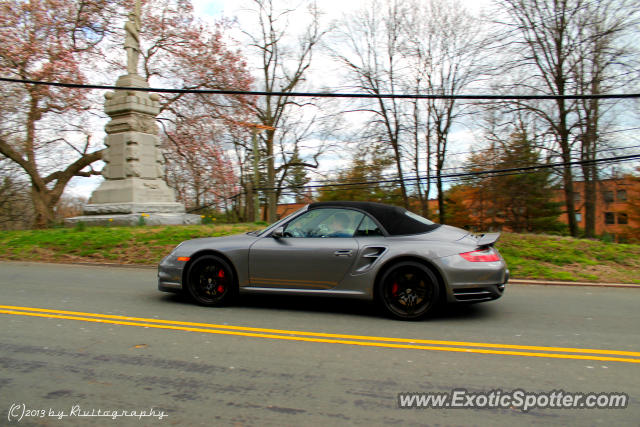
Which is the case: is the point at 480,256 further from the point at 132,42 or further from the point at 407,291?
the point at 132,42

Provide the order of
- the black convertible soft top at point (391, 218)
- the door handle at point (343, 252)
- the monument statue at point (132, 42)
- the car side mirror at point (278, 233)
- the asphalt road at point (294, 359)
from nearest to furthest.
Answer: the asphalt road at point (294, 359), the door handle at point (343, 252), the black convertible soft top at point (391, 218), the car side mirror at point (278, 233), the monument statue at point (132, 42)

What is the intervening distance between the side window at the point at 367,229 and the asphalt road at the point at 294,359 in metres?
1.00

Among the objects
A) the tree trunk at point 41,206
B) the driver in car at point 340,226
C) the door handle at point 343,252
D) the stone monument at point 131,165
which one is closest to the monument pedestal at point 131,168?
the stone monument at point 131,165

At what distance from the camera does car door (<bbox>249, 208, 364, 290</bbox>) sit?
17.3ft

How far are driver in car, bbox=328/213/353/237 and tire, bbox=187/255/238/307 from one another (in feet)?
4.68

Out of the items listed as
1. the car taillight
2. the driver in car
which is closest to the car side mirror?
the driver in car

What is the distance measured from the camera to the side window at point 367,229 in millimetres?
5383

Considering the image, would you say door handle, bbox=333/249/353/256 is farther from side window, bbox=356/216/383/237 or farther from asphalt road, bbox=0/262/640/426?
asphalt road, bbox=0/262/640/426

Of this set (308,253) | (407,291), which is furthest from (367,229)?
(407,291)

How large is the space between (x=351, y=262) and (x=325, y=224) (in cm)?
64

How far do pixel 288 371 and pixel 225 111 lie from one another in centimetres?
2000

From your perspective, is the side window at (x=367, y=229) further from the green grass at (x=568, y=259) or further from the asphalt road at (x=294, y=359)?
the green grass at (x=568, y=259)

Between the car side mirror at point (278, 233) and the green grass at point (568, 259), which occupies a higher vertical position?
the car side mirror at point (278, 233)

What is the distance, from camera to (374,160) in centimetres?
2788
